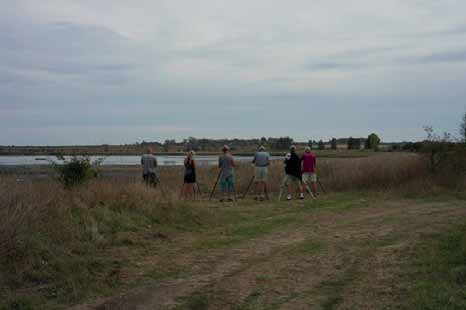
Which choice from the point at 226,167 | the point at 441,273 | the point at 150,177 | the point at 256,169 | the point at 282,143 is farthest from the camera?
the point at 282,143

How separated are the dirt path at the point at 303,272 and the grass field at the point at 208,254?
16 mm

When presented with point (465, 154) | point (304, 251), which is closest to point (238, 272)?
point (304, 251)

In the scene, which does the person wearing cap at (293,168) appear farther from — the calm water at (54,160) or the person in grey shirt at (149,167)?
the calm water at (54,160)

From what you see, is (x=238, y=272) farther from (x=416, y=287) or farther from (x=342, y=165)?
(x=342, y=165)

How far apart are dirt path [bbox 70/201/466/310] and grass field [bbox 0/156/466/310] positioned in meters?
0.02

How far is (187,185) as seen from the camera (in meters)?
17.7

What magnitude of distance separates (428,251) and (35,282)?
5979mm

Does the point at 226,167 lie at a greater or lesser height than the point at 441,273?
greater

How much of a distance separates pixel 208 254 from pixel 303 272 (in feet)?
6.58

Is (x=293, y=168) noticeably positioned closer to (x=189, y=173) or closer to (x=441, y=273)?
(x=189, y=173)

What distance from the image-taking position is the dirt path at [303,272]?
648cm

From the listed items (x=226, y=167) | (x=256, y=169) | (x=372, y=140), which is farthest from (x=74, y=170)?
(x=372, y=140)

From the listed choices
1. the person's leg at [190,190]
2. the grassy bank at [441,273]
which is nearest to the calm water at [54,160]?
the person's leg at [190,190]

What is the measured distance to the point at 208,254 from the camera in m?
9.26
